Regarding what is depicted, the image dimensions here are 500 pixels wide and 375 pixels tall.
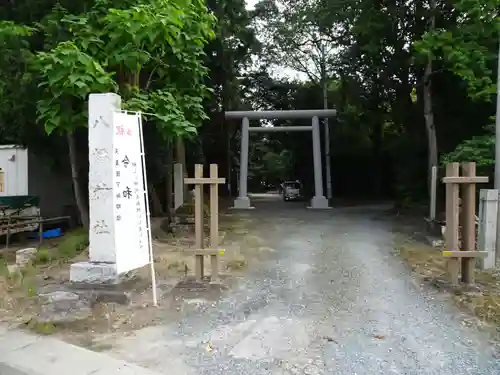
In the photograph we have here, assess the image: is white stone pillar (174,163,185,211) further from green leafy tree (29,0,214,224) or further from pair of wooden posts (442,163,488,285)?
pair of wooden posts (442,163,488,285)

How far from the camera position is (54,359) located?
422 cm

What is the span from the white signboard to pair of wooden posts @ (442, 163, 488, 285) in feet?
12.0

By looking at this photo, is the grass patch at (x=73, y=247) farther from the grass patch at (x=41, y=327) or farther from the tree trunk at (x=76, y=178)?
the grass patch at (x=41, y=327)

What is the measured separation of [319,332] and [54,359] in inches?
93.5

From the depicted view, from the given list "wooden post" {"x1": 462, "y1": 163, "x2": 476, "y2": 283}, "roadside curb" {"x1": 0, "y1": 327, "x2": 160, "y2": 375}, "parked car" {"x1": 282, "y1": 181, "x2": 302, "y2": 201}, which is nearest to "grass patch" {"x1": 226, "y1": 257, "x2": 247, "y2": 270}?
"wooden post" {"x1": 462, "y1": 163, "x2": 476, "y2": 283}

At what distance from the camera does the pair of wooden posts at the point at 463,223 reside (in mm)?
6055

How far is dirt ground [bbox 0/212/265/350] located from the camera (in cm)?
494

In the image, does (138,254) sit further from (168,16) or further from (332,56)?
(332,56)

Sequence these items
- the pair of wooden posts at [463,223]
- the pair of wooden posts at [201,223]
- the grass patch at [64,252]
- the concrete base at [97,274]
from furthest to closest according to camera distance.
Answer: the grass patch at [64,252]
the pair of wooden posts at [201,223]
the pair of wooden posts at [463,223]
the concrete base at [97,274]

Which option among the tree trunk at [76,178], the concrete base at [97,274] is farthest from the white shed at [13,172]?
the concrete base at [97,274]

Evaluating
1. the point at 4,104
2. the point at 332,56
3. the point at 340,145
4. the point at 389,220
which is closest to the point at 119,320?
the point at 4,104

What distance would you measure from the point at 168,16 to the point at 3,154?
9.40 m

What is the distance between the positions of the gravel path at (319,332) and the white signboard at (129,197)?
3.34ft

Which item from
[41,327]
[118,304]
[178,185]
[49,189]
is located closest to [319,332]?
[118,304]
